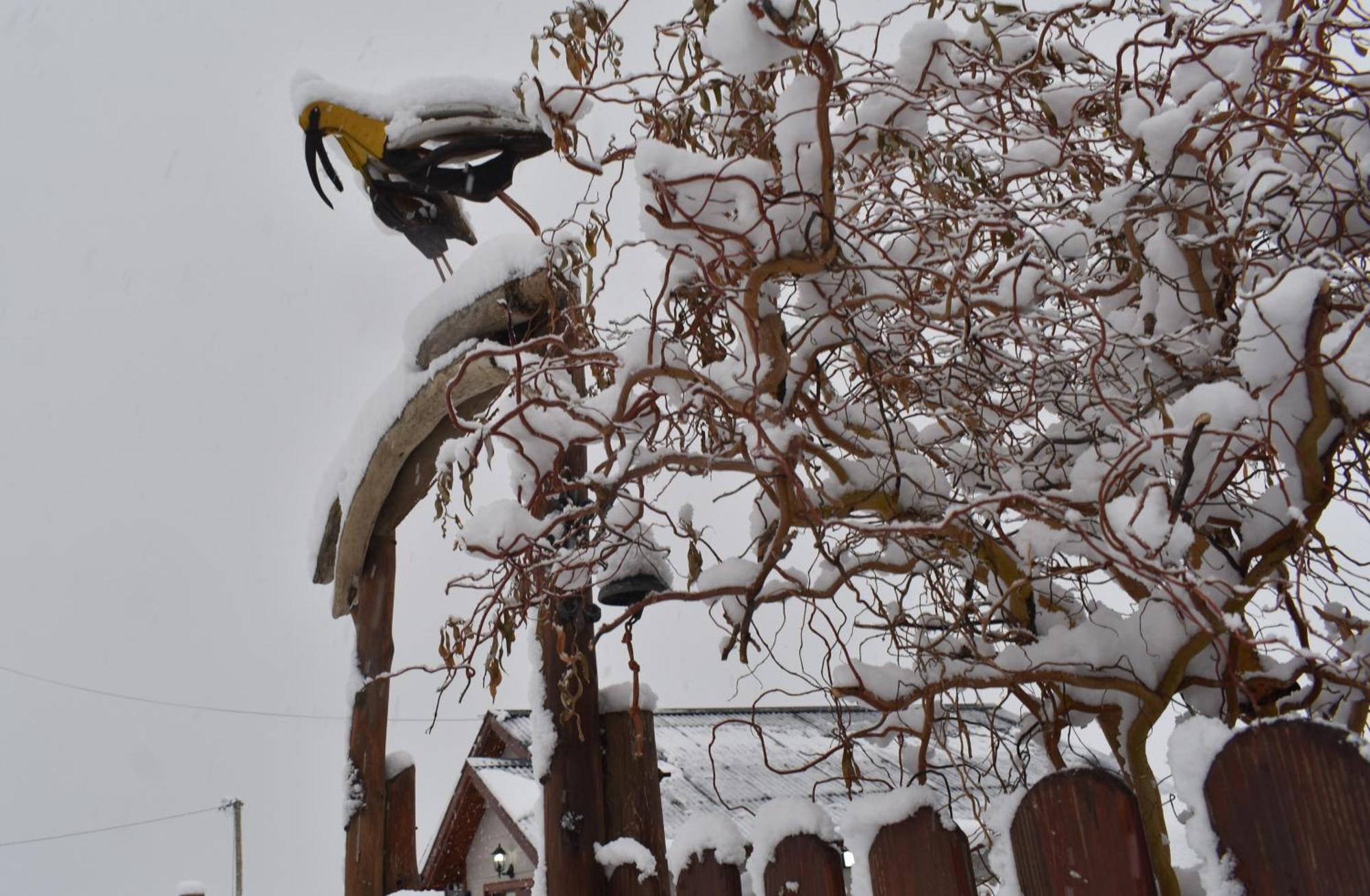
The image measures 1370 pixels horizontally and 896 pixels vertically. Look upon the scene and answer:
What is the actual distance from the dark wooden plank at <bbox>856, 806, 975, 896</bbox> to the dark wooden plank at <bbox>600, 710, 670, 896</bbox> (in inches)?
35.3

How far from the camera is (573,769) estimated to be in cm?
204

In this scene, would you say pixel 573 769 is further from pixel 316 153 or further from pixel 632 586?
pixel 316 153

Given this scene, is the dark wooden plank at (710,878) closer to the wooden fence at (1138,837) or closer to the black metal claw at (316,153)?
the wooden fence at (1138,837)

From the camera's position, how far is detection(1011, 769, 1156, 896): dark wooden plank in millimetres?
1010

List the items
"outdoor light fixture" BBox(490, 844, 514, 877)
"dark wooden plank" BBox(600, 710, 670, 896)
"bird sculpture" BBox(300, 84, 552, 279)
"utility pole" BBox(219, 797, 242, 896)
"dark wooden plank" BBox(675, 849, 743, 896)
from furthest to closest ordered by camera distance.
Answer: "utility pole" BBox(219, 797, 242, 896) < "outdoor light fixture" BBox(490, 844, 514, 877) < "bird sculpture" BBox(300, 84, 552, 279) < "dark wooden plank" BBox(600, 710, 670, 896) < "dark wooden plank" BBox(675, 849, 743, 896)

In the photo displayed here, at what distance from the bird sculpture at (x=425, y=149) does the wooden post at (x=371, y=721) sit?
42.3 inches

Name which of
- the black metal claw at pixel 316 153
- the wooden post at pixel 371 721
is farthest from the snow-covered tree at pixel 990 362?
the wooden post at pixel 371 721

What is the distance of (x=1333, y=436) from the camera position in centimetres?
127

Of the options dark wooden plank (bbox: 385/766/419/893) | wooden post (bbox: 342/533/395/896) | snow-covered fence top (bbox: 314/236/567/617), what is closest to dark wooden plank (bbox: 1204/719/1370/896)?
snow-covered fence top (bbox: 314/236/567/617)

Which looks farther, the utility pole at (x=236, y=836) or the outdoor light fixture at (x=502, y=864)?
the utility pole at (x=236, y=836)

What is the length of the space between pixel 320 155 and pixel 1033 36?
1.78m

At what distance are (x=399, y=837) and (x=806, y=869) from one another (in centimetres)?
181

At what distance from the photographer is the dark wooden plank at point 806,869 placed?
4.11 ft

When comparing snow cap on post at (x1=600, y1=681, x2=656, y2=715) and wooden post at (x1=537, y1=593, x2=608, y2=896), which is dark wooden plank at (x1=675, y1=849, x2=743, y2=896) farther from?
snow cap on post at (x1=600, y1=681, x2=656, y2=715)
